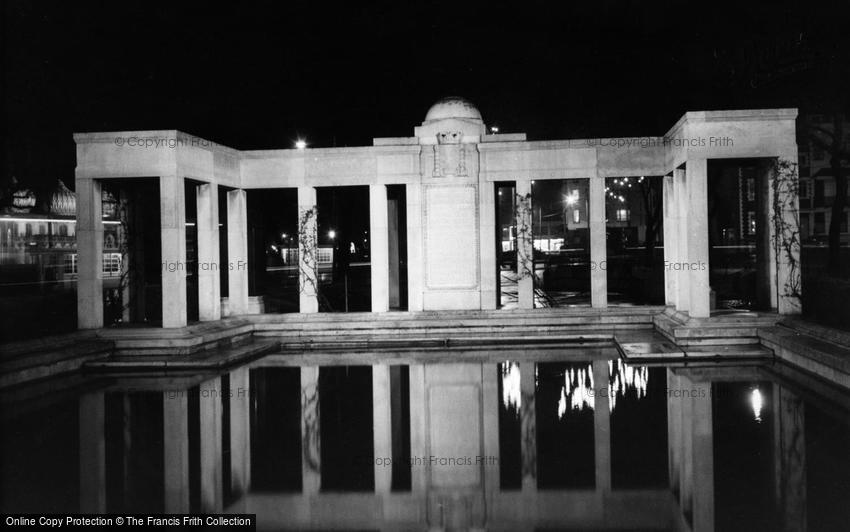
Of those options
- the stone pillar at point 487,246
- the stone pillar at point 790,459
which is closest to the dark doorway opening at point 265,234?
the stone pillar at point 487,246

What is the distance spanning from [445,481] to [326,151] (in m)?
13.8

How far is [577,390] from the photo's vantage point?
36.2 ft

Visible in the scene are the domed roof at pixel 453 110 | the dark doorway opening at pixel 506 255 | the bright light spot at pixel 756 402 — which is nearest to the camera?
the bright light spot at pixel 756 402

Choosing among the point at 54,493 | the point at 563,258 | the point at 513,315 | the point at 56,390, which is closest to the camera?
the point at 54,493

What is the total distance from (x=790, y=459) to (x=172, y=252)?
45.0 feet

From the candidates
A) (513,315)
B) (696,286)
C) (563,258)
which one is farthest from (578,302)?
(563,258)

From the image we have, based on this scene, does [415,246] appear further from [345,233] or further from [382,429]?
[345,233]

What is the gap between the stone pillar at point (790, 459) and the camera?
5.73 metres

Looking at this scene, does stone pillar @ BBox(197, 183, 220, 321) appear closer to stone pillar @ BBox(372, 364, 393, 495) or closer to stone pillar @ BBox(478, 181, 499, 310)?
stone pillar @ BBox(372, 364, 393, 495)

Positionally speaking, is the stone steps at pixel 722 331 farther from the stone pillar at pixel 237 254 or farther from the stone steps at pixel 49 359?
the stone steps at pixel 49 359

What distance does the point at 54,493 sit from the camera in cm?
657

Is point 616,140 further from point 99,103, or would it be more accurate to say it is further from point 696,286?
point 99,103

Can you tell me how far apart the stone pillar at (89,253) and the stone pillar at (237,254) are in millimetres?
3934

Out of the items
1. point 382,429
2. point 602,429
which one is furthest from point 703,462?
point 382,429
